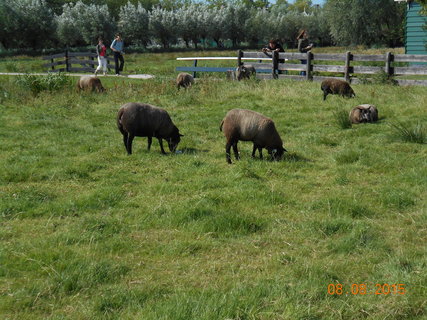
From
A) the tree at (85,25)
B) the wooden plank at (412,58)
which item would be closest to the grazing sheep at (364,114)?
the wooden plank at (412,58)

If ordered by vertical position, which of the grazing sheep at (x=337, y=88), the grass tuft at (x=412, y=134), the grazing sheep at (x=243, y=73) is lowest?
the grass tuft at (x=412, y=134)

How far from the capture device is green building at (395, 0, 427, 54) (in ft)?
80.2

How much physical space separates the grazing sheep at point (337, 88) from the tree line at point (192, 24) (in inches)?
1456

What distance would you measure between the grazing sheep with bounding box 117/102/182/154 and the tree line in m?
43.5

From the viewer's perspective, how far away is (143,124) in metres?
9.23

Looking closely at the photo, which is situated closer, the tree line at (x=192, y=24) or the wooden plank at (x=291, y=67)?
the wooden plank at (x=291, y=67)

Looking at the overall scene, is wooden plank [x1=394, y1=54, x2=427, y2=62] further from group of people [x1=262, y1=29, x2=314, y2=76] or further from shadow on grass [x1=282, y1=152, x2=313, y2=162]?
shadow on grass [x1=282, y1=152, x2=313, y2=162]

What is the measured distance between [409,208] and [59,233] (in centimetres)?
459

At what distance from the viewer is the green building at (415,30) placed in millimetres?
24438

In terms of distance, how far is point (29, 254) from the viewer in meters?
4.78

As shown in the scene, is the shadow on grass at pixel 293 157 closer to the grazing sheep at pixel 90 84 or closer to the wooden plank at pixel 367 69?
the wooden plank at pixel 367 69

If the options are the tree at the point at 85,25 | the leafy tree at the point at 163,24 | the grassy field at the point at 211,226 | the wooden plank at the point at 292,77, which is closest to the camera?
the grassy field at the point at 211,226

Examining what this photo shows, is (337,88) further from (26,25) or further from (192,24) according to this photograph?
(192,24)

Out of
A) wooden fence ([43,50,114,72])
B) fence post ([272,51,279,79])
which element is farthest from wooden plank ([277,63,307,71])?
wooden fence ([43,50,114,72])
